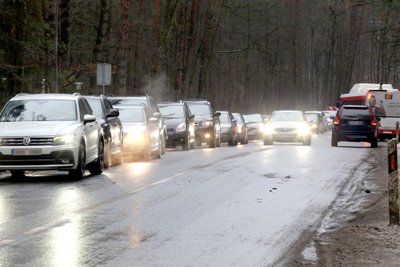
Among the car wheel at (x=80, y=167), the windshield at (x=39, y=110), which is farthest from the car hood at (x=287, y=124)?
the car wheel at (x=80, y=167)

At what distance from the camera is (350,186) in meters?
18.1

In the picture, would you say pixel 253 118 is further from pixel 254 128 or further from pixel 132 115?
pixel 132 115

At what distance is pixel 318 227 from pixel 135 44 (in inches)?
1718

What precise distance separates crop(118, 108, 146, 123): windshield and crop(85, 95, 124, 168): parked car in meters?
1.81

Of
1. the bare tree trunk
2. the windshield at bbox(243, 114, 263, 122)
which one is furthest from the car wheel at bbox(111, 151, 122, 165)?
the windshield at bbox(243, 114, 263, 122)

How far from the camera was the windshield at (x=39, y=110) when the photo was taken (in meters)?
19.1

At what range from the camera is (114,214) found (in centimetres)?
1286

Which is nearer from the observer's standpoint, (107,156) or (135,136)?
(107,156)

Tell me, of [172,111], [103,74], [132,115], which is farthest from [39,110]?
[172,111]

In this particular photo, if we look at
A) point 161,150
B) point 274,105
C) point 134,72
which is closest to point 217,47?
point 134,72

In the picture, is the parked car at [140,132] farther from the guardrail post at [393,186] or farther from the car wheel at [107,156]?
the guardrail post at [393,186]

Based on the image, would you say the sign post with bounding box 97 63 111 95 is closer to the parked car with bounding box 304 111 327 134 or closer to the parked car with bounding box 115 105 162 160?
the parked car with bounding box 115 105 162 160

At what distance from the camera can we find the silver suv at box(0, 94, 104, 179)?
58.5 ft

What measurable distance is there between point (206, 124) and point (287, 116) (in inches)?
174
